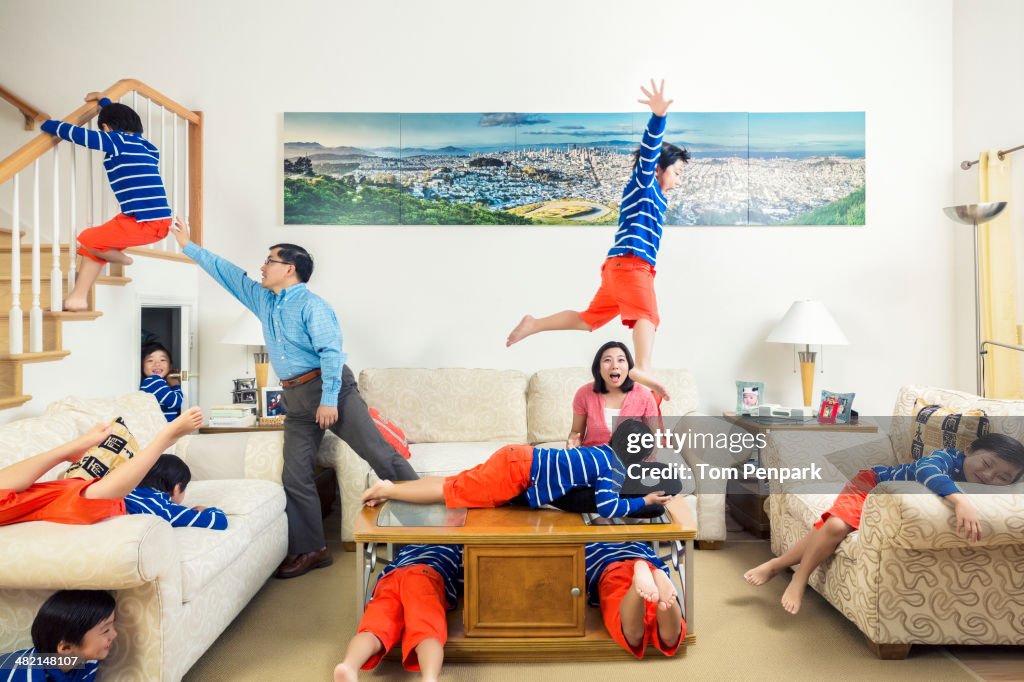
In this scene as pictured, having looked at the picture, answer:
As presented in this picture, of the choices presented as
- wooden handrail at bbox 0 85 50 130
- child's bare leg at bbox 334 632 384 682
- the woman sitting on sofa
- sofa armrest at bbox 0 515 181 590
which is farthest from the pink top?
wooden handrail at bbox 0 85 50 130

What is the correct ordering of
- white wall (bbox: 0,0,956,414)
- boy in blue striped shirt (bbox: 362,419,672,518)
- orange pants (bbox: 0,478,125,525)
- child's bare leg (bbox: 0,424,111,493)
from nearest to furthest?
orange pants (bbox: 0,478,125,525)
child's bare leg (bbox: 0,424,111,493)
boy in blue striped shirt (bbox: 362,419,672,518)
white wall (bbox: 0,0,956,414)

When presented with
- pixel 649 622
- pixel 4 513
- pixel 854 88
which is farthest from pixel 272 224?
pixel 854 88

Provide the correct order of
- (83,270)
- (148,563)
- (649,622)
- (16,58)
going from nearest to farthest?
(148,563) < (649,622) < (83,270) < (16,58)

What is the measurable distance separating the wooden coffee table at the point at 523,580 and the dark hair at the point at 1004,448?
98cm

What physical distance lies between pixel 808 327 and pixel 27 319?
3790 mm

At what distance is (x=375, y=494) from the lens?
2.54 metres

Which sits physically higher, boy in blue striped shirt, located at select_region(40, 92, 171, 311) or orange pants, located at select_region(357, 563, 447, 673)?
boy in blue striped shirt, located at select_region(40, 92, 171, 311)

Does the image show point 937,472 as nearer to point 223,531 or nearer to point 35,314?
point 223,531

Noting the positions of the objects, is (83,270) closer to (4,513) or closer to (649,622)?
(4,513)

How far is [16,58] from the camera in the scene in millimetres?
4141

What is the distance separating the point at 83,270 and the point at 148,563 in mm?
1726

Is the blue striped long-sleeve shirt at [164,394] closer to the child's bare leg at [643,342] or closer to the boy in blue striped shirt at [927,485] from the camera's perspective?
the child's bare leg at [643,342]

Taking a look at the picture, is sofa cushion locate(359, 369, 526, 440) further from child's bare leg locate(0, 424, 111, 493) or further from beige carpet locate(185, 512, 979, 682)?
child's bare leg locate(0, 424, 111, 493)

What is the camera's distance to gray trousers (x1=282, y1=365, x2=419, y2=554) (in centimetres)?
312
